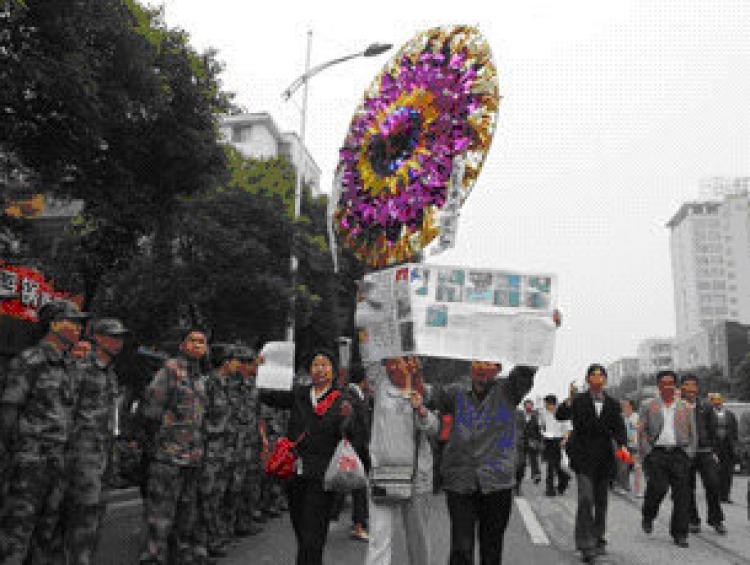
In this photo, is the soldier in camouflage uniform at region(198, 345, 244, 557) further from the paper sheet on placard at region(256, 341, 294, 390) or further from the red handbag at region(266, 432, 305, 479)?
the red handbag at region(266, 432, 305, 479)

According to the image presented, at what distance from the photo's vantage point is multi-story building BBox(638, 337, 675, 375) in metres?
150

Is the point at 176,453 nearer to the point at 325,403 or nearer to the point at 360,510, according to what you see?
the point at 325,403

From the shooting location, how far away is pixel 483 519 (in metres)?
4.70

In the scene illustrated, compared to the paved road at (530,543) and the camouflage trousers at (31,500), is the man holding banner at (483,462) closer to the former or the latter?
the paved road at (530,543)

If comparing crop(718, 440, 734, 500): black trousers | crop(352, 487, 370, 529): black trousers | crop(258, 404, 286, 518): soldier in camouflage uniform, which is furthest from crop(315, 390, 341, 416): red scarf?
crop(718, 440, 734, 500): black trousers

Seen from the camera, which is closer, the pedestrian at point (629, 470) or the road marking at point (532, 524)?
the road marking at point (532, 524)

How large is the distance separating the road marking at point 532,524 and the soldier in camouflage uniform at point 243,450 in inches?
127

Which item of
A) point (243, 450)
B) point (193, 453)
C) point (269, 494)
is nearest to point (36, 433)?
point (193, 453)

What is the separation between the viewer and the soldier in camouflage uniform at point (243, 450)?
747 cm

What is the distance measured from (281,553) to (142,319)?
507 inches

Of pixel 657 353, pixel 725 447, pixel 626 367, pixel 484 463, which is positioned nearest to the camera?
pixel 484 463

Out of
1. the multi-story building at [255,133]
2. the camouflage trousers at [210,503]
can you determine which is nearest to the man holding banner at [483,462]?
the camouflage trousers at [210,503]

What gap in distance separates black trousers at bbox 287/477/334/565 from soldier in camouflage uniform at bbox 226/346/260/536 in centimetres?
263

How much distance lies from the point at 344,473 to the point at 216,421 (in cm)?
248
